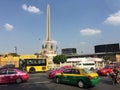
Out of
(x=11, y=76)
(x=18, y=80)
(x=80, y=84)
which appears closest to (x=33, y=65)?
(x=18, y=80)

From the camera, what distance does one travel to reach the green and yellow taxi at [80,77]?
15.2m

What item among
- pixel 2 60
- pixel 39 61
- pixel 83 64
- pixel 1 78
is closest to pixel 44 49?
pixel 2 60

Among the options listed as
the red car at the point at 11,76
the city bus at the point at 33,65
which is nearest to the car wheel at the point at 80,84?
the red car at the point at 11,76

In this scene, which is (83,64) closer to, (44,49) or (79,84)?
(79,84)

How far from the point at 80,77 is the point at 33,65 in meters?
22.7

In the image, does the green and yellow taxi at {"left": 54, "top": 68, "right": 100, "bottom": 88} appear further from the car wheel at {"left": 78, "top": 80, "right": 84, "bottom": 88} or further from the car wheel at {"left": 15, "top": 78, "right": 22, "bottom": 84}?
the car wheel at {"left": 15, "top": 78, "right": 22, "bottom": 84}

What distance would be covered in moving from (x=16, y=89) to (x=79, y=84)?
4.56m

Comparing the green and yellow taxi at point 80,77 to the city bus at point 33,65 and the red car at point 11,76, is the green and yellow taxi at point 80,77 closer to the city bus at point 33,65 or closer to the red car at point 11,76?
the red car at point 11,76

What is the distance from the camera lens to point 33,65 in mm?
37438

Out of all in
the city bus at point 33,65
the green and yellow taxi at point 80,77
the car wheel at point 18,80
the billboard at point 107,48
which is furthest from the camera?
the billboard at point 107,48

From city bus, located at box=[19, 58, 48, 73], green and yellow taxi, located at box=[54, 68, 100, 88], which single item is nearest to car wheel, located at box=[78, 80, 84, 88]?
green and yellow taxi, located at box=[54, 68, 100, 88]

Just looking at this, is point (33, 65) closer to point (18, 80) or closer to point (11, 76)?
point (18, 80)

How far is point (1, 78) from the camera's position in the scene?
18.1 meters

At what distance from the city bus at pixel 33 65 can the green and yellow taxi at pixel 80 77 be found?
20395 millimetres
